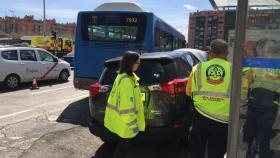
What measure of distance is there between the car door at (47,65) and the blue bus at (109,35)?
15.8 ft

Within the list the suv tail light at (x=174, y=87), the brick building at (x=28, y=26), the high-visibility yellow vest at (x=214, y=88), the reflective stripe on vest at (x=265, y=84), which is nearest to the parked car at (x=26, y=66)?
the suv tail light at (x=174, y=87)

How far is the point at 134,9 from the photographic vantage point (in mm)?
11641

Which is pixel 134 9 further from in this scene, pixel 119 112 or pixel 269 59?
pixel 269 59

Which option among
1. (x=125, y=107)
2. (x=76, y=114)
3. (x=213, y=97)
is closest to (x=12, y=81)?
(x=76, y=114)

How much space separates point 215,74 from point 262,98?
511mm

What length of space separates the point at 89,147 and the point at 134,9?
6.18 metres

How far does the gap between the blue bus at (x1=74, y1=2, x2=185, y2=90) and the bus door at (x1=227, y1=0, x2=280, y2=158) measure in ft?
25.5

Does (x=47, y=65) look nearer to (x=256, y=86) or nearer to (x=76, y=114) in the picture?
(x=76, y=114)

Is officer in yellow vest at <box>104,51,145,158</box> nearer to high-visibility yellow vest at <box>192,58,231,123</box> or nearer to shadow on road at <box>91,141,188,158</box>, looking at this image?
high-visibility yellow vest at <box>192,58,231,123</box>

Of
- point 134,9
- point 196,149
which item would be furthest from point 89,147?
point 134,9

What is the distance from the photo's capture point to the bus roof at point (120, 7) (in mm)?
11641

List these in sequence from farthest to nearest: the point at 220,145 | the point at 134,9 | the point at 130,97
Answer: the point at 134,9
the point at 130,97
the point at 220,145

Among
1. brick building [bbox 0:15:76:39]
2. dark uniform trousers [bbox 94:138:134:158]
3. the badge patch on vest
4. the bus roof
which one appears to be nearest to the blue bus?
the bus roof

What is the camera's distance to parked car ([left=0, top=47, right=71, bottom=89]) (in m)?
14.2
